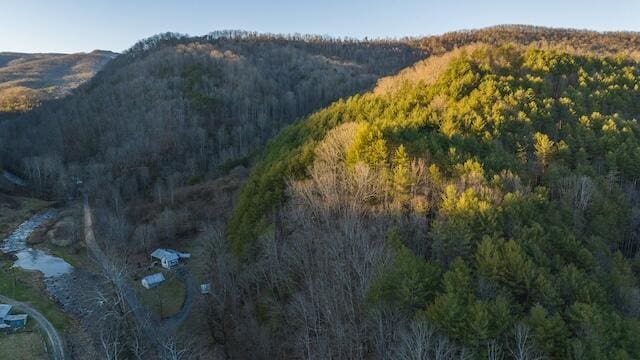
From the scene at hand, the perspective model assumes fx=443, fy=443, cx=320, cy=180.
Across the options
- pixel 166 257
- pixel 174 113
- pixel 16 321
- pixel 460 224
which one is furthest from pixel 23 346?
pixel 174 113

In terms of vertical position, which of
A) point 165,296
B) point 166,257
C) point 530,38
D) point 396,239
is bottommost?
point 165,296

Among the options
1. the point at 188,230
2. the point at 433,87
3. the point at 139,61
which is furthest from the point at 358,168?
the point at 139,61

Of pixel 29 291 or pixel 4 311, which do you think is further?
pixel 29 291

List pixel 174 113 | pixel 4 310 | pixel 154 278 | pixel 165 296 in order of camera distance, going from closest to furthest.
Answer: pixel 4 310 → pixel 165 296 → pixel 154 278 → pixel 174 113

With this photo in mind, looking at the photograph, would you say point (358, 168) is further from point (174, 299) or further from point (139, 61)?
point (139, 61)

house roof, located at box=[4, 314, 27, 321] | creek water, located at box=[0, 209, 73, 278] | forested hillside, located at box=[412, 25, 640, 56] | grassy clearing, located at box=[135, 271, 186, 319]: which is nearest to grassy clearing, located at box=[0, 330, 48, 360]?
house roof, located at box=[4, 314, 27, 321]

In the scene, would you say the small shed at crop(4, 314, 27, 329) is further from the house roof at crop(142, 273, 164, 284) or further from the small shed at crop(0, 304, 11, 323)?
the house roof at crop(142, 273, 164, 284)

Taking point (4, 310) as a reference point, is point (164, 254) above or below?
below

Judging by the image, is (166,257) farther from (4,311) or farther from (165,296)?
(4,311)
